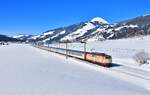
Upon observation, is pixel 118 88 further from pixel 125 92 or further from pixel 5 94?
pixel 5 94

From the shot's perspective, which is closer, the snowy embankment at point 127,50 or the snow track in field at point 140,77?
the snow track in field at point 140,77

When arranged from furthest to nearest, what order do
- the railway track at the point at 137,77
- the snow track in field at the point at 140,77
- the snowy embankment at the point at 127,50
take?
1. the snowy embankment at the point at 127,50
2. the railway track at the point at 137,77
3. the snow track in field at the point at 140,77

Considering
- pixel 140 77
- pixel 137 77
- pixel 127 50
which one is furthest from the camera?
pixel 127 50

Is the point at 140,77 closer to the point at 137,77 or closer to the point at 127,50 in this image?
the point at 137,77

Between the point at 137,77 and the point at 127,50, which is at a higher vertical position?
the point at 137,77

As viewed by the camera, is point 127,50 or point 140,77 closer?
point 140,77

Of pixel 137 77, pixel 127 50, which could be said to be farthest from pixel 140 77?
pixel 127 50

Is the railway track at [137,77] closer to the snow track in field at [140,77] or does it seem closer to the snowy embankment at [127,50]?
the snow track in field at [140,77]

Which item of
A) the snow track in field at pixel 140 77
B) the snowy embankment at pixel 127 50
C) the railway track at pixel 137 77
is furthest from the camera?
the snowy embankment at pixel 127 50

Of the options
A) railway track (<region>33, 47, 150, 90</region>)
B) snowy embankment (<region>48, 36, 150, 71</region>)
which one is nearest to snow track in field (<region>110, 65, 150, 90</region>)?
railway track (<region>33, 47, 150, 90</region>)

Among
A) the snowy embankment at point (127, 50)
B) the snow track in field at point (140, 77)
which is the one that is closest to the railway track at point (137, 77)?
the snow track in field at point (140, 77)

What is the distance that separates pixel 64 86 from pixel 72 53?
4127cm

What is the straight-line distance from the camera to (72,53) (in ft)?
200

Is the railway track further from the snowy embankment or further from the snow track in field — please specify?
the snowy embankment
